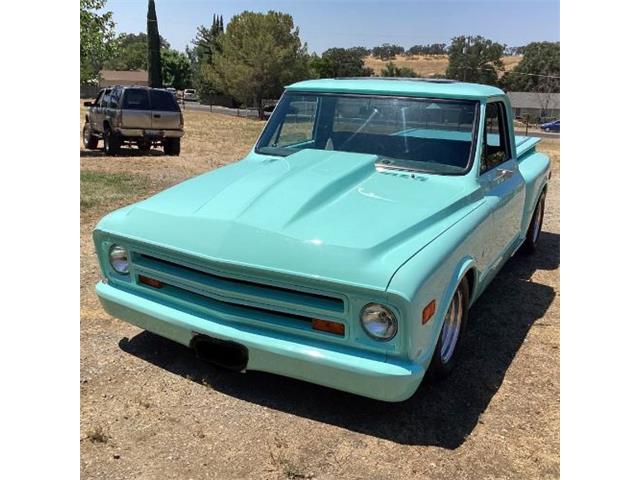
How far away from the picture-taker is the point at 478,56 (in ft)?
217

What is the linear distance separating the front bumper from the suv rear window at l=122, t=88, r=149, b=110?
11779 millimetres

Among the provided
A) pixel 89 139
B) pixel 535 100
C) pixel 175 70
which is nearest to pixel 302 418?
pixel 89 139

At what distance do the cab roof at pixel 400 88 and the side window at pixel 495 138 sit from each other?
135 millimetres

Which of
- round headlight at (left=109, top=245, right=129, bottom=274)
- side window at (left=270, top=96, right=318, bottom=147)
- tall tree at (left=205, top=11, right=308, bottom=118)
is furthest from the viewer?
tall tree at (left=205, top=11, right=308, bottom=118)

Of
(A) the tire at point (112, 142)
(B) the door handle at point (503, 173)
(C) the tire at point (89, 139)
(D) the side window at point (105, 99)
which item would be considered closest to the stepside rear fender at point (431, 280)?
(B) the door handle at point (503, 173)

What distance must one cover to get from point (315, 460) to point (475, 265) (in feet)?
5.21

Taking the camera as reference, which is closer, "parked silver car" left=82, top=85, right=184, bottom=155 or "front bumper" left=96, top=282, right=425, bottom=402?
"front bumper" left=96, top=282, right=425, bottom=402

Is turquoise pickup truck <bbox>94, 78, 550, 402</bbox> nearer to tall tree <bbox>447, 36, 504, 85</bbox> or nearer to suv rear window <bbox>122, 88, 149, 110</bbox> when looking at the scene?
suv rear window <bbox>122, 88, 149, 110</bbox>

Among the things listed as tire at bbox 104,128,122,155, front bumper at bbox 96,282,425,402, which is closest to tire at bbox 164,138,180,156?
tire at bbox 104,128,122,155

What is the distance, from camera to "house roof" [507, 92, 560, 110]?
202 feet

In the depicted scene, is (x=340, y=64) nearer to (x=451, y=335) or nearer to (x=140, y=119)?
(x=140, y=119)

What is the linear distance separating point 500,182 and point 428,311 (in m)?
1.93

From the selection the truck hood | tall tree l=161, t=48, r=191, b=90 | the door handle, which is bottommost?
the truck hood

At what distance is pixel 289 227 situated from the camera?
3.10m
